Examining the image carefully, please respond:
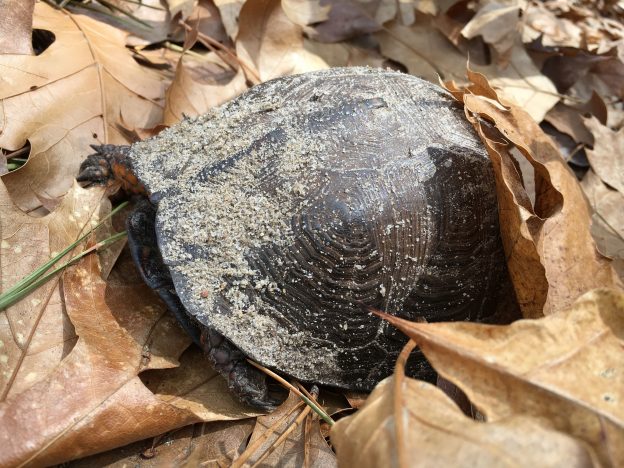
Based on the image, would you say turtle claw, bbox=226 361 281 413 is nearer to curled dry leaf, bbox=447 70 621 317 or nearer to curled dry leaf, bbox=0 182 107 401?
curled dry leaf, bbox=0 182 107 401

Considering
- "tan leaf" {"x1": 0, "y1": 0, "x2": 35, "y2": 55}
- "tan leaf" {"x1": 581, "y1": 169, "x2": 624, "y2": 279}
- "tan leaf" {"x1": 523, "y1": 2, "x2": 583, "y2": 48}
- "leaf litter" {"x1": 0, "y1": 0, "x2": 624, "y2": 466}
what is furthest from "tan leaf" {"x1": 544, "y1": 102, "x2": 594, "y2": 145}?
"tan leaf" {"x1": 0, "y1": 0, "x2": 35, "y2": 55}

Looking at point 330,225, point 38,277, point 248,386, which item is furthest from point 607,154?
point 38,277

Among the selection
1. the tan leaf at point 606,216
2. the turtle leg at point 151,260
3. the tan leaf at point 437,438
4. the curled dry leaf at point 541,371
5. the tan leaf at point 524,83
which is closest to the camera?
the tan leaf at point 437,438

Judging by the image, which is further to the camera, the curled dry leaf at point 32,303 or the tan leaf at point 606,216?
the tan leaf at point 606,216

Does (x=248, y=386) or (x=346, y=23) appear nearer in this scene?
(x=248, y=386)

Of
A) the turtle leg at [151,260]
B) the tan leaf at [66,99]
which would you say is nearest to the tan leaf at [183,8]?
the tan leaf at [66,99]

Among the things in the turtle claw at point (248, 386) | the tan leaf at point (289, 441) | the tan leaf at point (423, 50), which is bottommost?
the tan leaf at point (289, 441)

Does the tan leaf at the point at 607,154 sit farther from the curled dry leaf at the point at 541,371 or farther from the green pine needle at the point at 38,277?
the green pine needle at the point at 38,277

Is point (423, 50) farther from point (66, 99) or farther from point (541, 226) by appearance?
point (66, 99)
